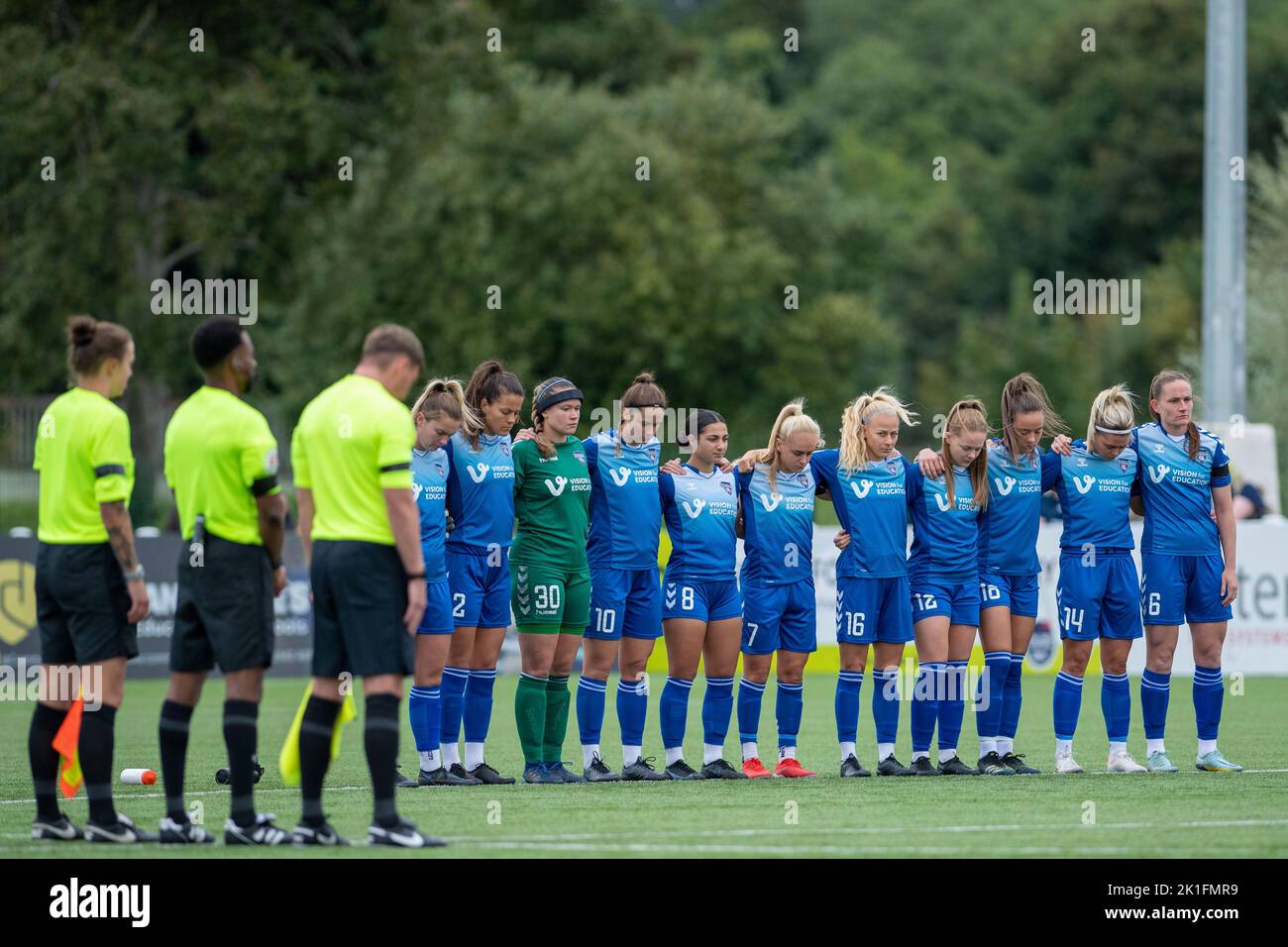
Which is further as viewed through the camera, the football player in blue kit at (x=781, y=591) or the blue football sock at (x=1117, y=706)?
the blue football sock at (x=1117, y=706)

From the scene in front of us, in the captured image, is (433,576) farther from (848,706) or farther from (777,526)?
(848,706)

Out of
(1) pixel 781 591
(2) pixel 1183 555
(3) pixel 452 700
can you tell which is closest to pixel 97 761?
(3) pixel 452 700

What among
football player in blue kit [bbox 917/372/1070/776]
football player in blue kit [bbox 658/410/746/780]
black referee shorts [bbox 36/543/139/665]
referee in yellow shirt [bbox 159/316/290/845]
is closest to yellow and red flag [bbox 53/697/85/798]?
black referee shorts [bbox 36/543/139/665]

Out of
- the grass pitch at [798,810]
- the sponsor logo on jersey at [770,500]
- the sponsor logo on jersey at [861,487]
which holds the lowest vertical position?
the grass pitch at [798,810]

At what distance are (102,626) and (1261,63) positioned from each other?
52012mm

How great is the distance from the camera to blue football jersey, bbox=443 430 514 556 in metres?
11.1

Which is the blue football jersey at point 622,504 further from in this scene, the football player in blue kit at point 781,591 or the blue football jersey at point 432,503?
the blue football jersey at point 432,503

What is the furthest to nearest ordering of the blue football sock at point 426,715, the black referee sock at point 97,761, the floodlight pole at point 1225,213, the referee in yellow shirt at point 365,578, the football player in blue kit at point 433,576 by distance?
1. the floodlight pole at point 1225,213
2. the blue football sock at point 426,715
3. the football player in blue kit at point 433,576
4. the black referee sock at point 97,761
5. the referee in yellow shirt at point 365,578

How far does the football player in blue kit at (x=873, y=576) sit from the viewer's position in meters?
11.1

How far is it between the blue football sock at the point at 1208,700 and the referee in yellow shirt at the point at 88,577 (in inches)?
242

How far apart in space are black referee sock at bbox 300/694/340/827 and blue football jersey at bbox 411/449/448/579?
8.97ft

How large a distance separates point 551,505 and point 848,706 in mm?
2062

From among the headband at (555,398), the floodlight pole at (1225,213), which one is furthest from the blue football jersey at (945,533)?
the floodlight pole at (1225,213)

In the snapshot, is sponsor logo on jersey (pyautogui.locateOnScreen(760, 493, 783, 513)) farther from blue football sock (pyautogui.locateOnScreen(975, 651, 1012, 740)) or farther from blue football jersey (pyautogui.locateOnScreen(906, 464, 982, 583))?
blue football sock (pyautogui.locateOnScreen(975, 651, 1012, 740))
